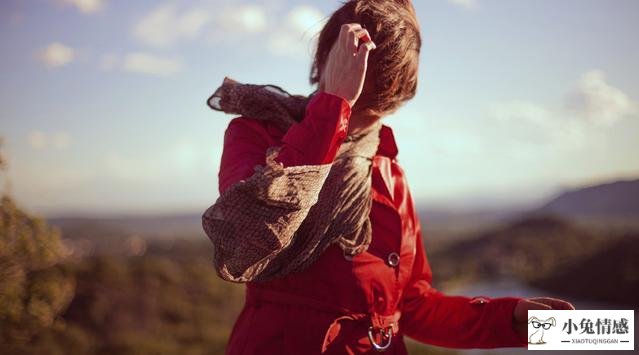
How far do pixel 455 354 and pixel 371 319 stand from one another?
243 inches

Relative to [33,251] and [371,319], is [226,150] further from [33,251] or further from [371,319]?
[33,251]

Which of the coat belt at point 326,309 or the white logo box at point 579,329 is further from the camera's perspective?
the white logo box at point 579,329

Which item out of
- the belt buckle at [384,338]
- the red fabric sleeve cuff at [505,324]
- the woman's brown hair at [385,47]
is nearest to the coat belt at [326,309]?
the belt buckle at [384,338]

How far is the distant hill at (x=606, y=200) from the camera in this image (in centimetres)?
461

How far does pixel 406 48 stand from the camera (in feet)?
6.21

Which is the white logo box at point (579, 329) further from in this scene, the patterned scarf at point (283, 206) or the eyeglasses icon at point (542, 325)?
the patterned scarf at point (283, 206)

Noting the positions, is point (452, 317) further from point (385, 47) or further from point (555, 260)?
→ point (555, 260)

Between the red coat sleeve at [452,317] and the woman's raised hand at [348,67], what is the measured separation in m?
0.83

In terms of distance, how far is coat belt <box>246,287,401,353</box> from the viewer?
176cm

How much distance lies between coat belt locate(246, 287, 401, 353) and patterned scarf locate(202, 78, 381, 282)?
13 cm

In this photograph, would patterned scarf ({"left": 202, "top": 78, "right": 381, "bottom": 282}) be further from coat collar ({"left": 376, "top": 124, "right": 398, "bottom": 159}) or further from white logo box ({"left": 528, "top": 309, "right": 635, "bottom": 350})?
white logo box ({"left": 528, "top": 309, "right": 635, "bottom": 350})

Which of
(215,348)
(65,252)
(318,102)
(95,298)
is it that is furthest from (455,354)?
(95,298)

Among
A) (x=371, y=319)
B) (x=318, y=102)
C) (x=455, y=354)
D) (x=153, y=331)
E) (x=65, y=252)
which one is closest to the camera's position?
(x=318, y=102)

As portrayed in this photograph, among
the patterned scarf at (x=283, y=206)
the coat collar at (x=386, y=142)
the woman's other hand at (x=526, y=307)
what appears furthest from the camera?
the coat collar at (x=386, y=142)
